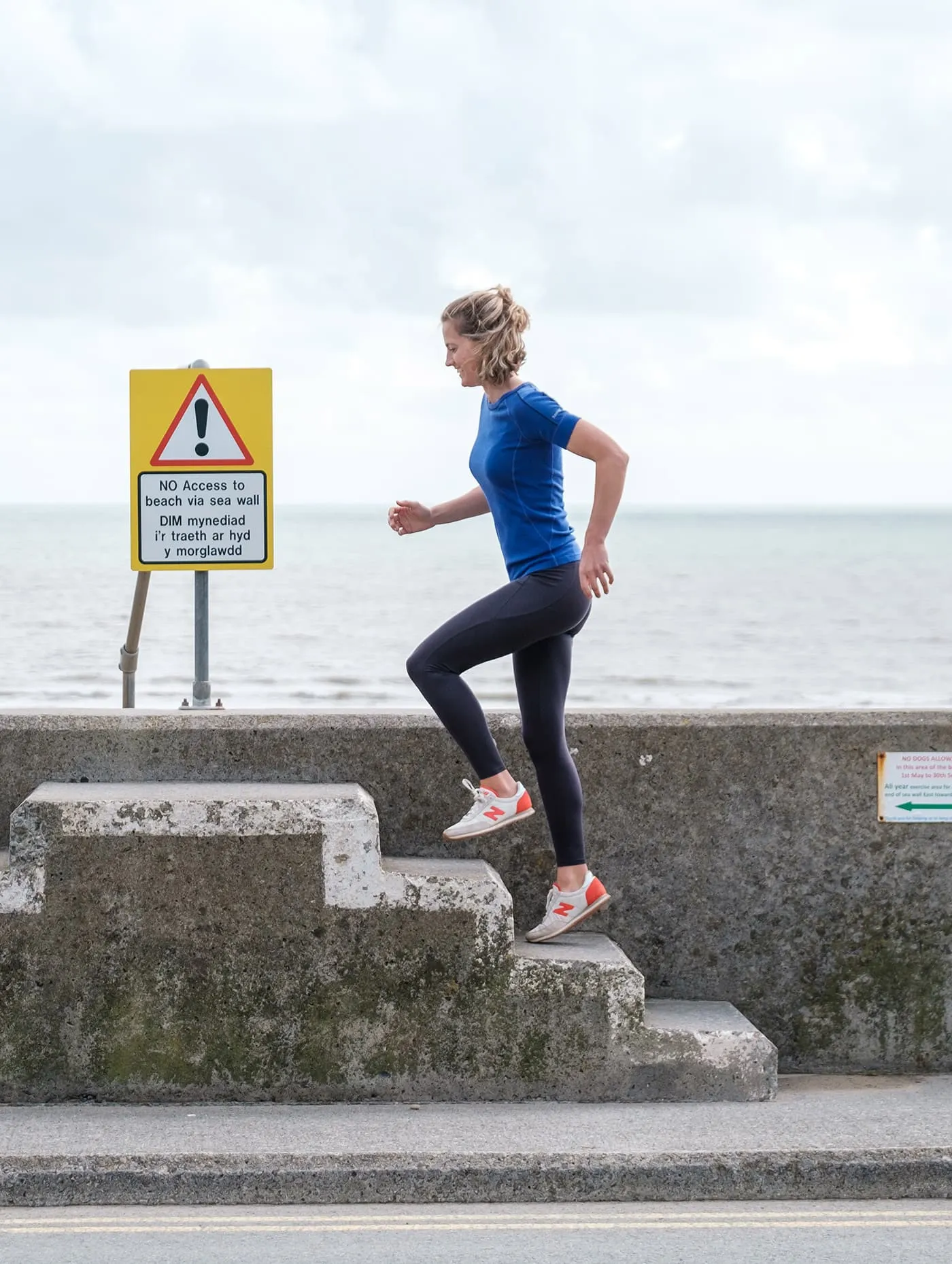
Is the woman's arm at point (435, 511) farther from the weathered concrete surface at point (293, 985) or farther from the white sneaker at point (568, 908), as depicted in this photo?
the white sneaker at point (568, 908)

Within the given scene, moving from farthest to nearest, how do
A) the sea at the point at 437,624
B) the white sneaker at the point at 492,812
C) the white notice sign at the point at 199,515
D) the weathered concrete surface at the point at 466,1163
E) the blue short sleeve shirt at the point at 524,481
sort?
the sea at the point at 437,624 → the white notice sign at the point at 199,515 → the white sneaker at the point at 492,812 → the blue short sleeve shirt at the point at 524,481 → the weathered concrete surface at the point at 466,1163

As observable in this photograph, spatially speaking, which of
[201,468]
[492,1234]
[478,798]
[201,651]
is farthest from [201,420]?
[492,1234]

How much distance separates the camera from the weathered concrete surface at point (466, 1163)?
3.41 metres

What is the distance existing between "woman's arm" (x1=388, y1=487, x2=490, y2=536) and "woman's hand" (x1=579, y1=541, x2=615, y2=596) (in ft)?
2.08

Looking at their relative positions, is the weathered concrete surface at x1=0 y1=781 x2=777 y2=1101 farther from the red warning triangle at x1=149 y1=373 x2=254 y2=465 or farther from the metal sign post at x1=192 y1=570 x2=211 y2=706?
the red warning triangle at x1=149 y1=373 x2=254 y2=465

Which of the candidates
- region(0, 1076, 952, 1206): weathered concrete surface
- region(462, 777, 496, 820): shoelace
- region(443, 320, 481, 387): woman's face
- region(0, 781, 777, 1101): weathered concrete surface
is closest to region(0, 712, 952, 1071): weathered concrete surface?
region(462, 777, 496, 820): shoelace

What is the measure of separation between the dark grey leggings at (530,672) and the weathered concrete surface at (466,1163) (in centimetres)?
97

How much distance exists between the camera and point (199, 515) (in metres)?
6.24

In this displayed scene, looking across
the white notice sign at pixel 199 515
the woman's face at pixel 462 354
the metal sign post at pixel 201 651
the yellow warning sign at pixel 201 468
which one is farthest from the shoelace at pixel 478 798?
the white notice sign at pixel 199 515

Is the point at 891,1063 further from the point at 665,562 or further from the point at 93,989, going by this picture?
the point at 665,562

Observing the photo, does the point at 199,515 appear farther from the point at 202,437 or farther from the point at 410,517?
the point at 410,517

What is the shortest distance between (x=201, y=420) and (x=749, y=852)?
298 centimetres

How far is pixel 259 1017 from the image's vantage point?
13.4 ft

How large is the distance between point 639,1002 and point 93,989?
153 cm
